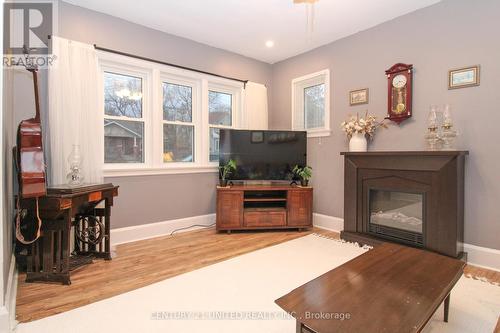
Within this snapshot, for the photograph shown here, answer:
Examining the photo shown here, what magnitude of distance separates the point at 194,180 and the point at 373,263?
108 inches

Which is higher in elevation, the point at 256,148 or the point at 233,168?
the point at 256,148

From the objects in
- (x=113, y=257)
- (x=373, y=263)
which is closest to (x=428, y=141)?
(x=373, y=263)

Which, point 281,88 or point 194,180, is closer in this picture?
point 194,180

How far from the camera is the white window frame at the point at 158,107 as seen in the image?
3240mm

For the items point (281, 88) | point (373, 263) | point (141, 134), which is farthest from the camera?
point (281, 88)

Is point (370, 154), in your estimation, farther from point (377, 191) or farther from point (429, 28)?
point (429, 28)

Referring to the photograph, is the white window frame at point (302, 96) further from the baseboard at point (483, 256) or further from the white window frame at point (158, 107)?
the baseboard at point (483, 256)

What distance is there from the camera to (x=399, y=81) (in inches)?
125

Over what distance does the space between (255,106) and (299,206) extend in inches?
70.5

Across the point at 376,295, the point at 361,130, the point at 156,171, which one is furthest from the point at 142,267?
the point at 361,130

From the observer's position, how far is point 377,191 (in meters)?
3.23

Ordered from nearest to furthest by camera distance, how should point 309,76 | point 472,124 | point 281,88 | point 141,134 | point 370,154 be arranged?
point 472,124 < point 370,154 < point 141,134 < point 309,76 < point 281,88

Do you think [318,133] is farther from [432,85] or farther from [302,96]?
[432,85]

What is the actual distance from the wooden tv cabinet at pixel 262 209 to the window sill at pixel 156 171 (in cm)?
48
